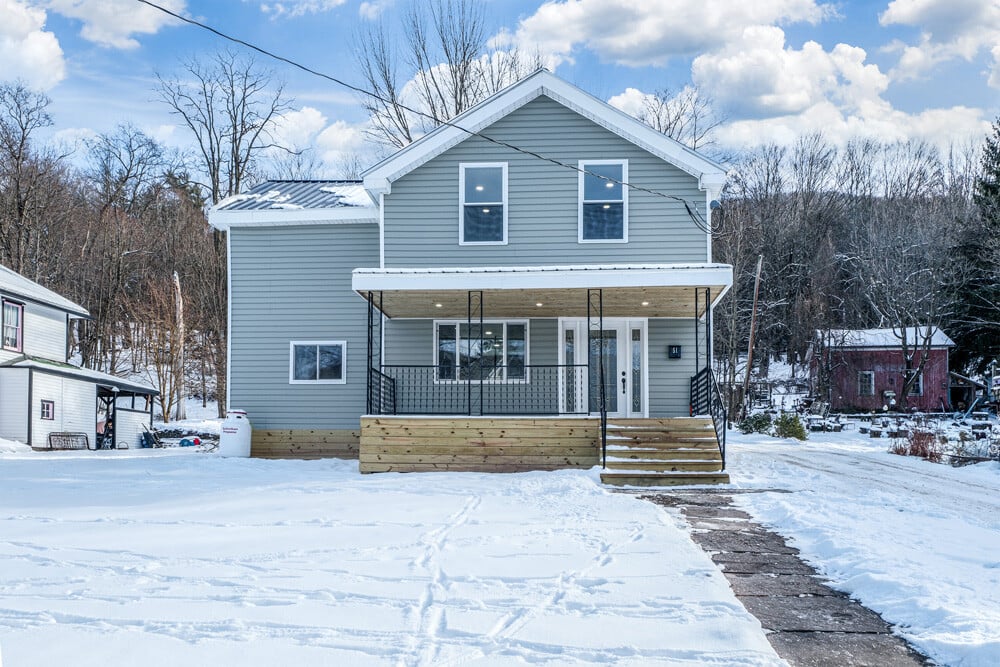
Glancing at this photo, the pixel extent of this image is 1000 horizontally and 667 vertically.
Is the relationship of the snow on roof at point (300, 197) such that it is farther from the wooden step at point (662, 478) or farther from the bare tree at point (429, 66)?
the bare tree at point (429, 66)

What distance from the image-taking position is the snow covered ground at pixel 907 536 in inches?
171

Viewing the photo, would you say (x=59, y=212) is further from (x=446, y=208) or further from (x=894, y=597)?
(x=894, y=597)

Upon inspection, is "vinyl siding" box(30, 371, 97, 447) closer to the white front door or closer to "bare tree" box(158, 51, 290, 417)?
"bare tree" box(158, 51, 290, 417)

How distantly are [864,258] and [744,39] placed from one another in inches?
678

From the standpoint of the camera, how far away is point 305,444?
14742 millimetres

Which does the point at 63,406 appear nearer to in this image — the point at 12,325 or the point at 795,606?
the point at 12,325

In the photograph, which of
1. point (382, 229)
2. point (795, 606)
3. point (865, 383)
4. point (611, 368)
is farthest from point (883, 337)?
point (795, 606)

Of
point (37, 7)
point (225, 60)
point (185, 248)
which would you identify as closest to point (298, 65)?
point (37, 7)

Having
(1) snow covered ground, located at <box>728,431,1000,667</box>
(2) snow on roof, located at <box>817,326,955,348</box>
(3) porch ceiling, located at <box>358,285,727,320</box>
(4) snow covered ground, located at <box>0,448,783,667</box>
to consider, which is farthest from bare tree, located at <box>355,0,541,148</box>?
(4) snow covered ground, located at <box>0,448,783,667</box>

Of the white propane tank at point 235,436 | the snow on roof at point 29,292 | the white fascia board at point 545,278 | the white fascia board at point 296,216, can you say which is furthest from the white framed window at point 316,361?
the snow on roof at point 29,292

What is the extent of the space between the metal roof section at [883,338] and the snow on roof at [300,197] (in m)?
23.9

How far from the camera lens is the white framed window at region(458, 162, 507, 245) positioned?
1427 centimetres

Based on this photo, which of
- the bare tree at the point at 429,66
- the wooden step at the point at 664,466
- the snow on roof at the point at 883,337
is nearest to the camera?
the wooden step at the point at 664,466

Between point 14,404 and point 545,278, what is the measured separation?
16869mm
